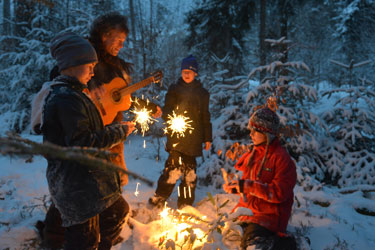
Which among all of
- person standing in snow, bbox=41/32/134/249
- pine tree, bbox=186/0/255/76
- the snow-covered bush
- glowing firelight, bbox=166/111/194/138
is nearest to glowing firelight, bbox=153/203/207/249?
person standing in snow, bbox=41/32/134/249

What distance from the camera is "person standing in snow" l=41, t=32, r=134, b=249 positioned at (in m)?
1.88

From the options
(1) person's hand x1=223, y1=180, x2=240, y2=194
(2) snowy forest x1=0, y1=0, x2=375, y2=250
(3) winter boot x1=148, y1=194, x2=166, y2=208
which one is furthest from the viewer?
(3) winter boot x1=148, y1=194, x2=166, y2=208

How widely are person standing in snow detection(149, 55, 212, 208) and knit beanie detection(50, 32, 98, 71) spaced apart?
7.03 feet

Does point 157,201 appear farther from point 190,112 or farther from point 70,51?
point 70,51

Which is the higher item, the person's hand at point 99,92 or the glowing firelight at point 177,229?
the person's hand at point 99,92

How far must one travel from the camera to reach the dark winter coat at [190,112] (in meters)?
4.05

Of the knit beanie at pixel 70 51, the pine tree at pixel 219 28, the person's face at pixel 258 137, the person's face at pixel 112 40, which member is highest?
the pine tree at pixel 219 28

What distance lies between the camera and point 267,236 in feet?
8.63

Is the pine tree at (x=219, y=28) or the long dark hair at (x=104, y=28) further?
the pine tree at (x=219, y=28)

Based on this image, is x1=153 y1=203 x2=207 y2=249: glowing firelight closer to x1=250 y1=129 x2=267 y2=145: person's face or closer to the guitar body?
x1=250 y1=129 x2=267 y2=145: person's face

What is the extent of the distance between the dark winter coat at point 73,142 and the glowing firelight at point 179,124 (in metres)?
1.78

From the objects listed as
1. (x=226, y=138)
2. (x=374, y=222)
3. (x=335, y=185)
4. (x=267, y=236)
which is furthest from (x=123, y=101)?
(x=335, y=185)

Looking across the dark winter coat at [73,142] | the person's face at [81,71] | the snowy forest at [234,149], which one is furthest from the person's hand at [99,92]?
the snowy forest at [234,149]

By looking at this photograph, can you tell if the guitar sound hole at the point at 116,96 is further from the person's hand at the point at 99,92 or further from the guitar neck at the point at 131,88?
the person's hand at the point at 99,92
